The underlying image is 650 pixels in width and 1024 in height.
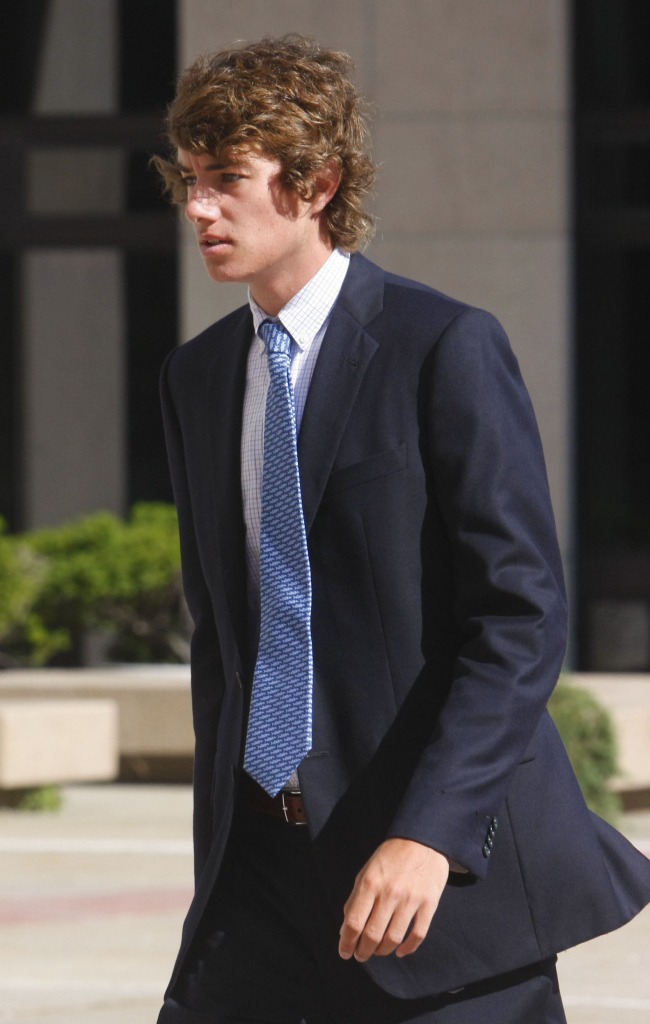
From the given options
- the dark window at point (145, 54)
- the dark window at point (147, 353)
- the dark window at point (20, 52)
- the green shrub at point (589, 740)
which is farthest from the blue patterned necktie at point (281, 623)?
the dark window at point (20, 52)

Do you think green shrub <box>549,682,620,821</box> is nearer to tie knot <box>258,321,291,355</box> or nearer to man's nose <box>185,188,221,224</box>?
tie knot <box>258,321,291,355</box>

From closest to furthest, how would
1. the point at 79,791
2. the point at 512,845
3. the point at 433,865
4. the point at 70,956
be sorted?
the point at 433,865
the point at 512,845
the point at 70,956
the point at 79,791

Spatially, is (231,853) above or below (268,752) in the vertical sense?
below

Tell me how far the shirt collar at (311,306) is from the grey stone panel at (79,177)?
489 inches

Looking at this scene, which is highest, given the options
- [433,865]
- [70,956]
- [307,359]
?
[307,359]

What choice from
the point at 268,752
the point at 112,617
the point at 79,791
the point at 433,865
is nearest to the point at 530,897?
the point at 433,865

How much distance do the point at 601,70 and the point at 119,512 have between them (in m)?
5.36

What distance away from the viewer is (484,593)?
218cm

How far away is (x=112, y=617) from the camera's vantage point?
41.8ft

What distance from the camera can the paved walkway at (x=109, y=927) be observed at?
552 centimetres

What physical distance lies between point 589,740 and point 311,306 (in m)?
6.27

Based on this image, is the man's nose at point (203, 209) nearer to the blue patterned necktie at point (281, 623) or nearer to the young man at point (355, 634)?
the young man at point (355, 634)

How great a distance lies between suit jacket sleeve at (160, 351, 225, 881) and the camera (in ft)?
8.20

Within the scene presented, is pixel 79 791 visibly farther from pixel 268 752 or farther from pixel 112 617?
pixel 268 752
